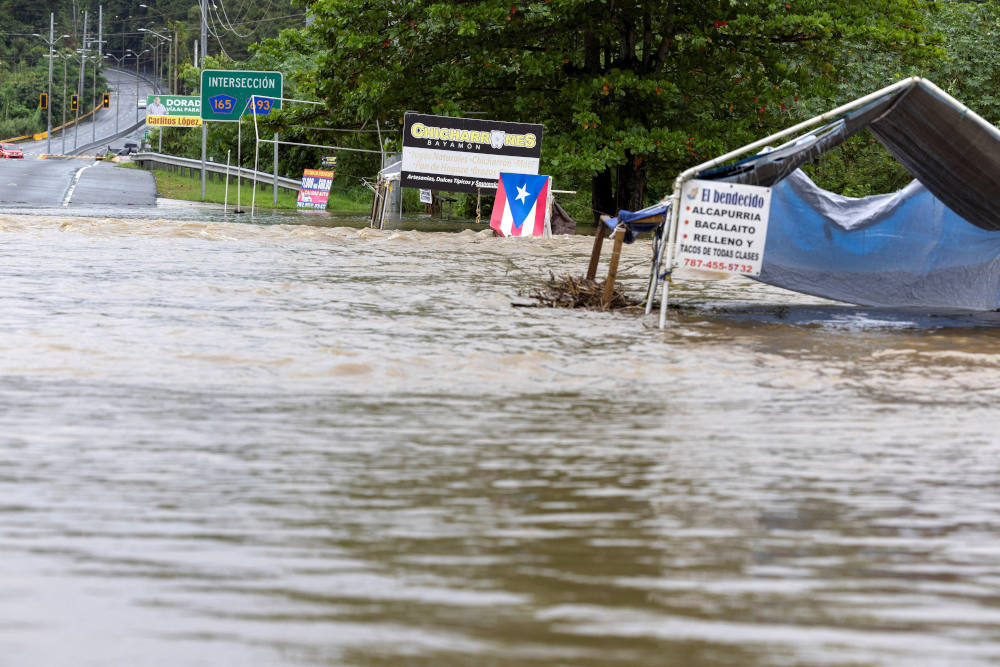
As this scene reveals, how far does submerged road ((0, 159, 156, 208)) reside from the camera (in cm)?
4003

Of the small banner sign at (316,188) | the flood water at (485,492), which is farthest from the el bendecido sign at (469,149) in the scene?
the flood water at (485,492)

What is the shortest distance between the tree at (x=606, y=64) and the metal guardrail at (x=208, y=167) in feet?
36.2

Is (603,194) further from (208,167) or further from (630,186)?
(208,167)

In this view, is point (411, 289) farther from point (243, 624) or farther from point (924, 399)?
point (243, 624)

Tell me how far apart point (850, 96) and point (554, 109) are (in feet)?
49.8

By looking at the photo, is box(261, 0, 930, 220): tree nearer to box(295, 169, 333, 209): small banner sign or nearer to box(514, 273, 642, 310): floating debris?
box(295, 169, 333, 209): small banner sign

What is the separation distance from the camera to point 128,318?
11312 millimetres

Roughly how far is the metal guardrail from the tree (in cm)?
1103

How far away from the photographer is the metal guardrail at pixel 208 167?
47.8 meters

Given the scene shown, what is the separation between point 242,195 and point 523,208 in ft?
72.6

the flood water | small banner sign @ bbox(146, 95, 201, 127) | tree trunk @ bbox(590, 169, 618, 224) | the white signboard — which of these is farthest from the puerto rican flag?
small banner sign @ bbox(146, 95, 201, 127)

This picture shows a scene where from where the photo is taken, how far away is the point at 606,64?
30984mm

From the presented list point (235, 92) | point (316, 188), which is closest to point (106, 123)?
point (235, 92)

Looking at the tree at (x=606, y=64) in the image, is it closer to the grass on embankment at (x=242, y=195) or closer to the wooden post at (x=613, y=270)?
the grass on embankment at (x=242, y=195)
